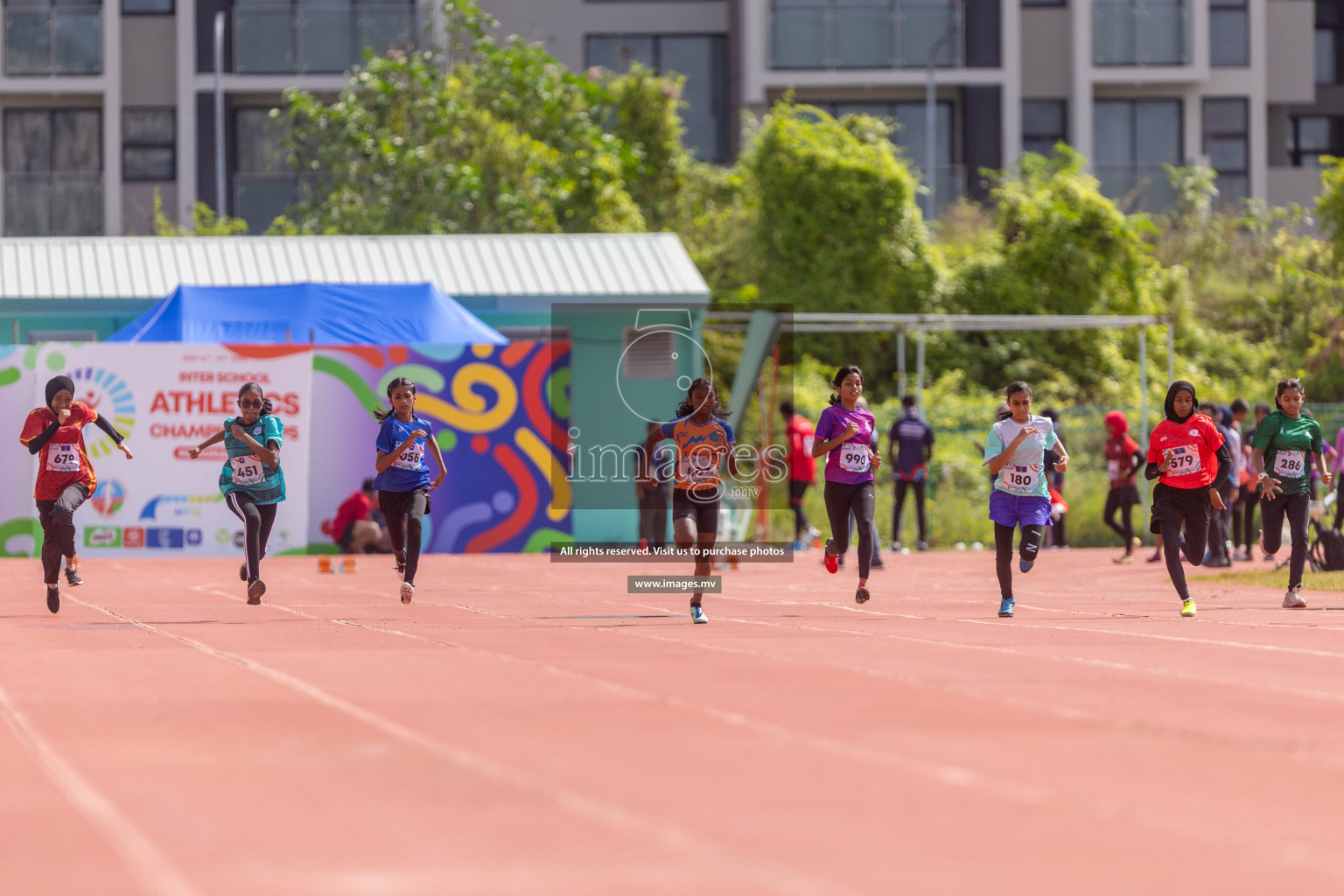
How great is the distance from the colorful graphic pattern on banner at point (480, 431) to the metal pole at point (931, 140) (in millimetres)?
19330

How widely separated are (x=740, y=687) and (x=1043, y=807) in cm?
323

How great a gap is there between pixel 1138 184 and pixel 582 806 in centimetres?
3788

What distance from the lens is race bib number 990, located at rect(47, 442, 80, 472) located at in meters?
14.2

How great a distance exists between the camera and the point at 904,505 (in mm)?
24938

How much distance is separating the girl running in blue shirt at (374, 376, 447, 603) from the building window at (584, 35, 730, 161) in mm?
29647

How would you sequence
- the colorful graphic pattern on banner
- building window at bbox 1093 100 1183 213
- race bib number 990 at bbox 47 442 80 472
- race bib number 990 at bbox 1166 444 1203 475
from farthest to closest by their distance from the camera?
building window at bbox 1093 100 1183 213 < the colorful graphic pattern on banner < race bib number 990 at bbox 47 442 80 472 < race bib number 990 at bbox 1166 444 1203 475

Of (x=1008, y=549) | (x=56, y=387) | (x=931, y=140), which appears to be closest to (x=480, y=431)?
(x=56, y=387)

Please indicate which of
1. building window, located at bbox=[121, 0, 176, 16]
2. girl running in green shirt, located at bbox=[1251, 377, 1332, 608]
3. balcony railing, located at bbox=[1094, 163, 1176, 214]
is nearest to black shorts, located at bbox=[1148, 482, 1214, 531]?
girl running in green shirt, located at bbox=[1251, 377, 1332, 608]

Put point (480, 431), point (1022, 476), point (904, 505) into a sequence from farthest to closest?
1. point (904, 505)
2. point (480, 431)
3. point (1022, 476)

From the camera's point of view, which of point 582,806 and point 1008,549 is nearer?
point 582,806

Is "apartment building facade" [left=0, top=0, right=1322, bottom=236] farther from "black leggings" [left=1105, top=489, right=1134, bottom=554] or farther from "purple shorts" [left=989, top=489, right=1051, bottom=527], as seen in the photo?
"purple shorts" [left=989, top=489, right=1051, bottom=527]

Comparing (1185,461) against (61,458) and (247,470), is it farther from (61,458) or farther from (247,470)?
(61,458)

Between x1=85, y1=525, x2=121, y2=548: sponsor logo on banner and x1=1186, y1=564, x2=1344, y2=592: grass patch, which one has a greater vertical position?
x1=85, y1=525, x2=121, y2=548: sponsor logo on banner

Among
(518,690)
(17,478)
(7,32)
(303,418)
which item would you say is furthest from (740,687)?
(7,32)
